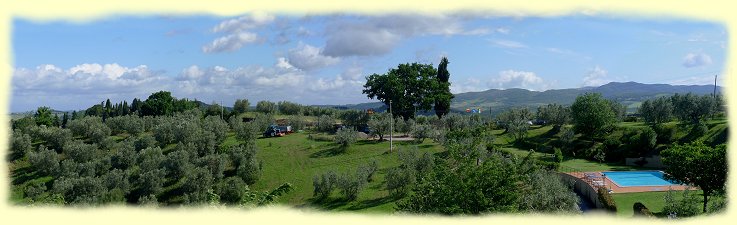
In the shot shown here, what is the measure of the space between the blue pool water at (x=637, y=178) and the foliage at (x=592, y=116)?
11.2m

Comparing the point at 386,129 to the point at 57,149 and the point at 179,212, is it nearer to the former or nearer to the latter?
the point at 57,149

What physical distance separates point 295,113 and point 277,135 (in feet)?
95.9

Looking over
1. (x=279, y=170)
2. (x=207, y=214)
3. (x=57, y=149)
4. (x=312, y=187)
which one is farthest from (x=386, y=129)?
(x=207, y=214)

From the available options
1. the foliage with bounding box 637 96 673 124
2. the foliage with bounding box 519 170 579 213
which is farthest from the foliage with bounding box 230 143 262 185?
the foliage with bounding box 637 96 673 124

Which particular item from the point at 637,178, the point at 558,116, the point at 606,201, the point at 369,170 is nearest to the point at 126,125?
the point at 369,170

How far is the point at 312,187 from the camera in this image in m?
31.8

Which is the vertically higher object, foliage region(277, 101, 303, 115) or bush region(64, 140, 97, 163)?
foliage region(277, 101, 303, 115)

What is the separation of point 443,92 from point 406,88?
219 inches

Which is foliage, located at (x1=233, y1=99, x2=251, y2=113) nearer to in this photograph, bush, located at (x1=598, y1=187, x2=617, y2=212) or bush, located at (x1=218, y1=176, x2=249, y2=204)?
bush, located at (x1=218, y1=176, x2=249, y2=204)

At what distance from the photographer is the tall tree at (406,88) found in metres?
63.2

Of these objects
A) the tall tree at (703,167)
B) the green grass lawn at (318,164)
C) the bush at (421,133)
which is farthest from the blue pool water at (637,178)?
the bush at (421,133)

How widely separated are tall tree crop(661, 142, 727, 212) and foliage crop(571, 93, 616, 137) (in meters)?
27.0

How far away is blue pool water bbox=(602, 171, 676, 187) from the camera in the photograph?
33.1 meters

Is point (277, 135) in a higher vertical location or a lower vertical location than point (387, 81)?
lower
